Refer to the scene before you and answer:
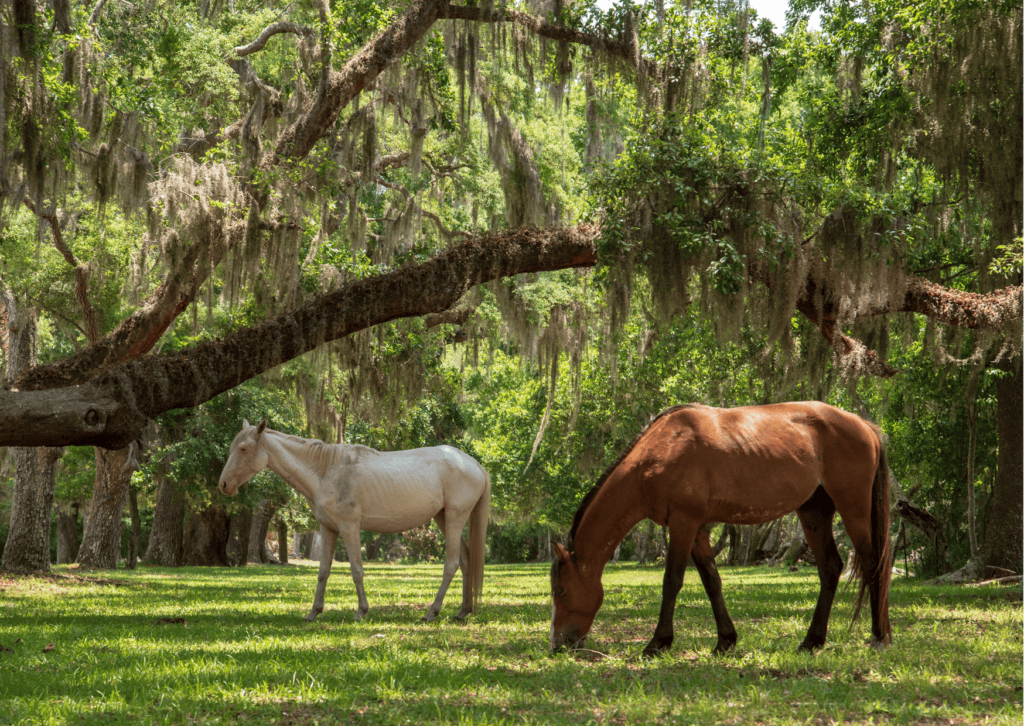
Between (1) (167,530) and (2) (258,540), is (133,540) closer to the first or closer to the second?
(1) (167,530)

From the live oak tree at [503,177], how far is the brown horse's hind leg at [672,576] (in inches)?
161

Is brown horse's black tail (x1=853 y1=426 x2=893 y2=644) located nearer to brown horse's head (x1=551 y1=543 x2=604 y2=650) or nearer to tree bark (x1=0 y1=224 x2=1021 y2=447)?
brown horse's head (x1=551 y1=543 x2=604 y2=650)

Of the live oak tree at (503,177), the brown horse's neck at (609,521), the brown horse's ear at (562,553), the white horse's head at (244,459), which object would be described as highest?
the live oak tree at (503,177)

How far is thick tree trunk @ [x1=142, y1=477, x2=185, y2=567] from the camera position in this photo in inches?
1097

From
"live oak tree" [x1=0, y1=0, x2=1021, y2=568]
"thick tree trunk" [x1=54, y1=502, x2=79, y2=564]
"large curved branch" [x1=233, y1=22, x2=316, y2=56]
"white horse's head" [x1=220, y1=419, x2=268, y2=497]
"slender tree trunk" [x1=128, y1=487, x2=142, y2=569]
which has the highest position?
"large curved branch" [x1=233, y1=22, x2=316, y2=56]

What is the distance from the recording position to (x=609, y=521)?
6617 millimetres

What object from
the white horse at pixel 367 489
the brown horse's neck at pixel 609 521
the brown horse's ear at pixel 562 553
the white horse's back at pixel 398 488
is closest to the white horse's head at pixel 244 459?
the white horse at pixel 367 489

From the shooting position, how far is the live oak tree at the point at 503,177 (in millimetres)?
9969

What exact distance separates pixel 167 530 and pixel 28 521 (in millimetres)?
12745

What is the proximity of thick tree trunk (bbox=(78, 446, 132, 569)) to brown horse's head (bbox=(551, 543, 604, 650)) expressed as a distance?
54.6 ft

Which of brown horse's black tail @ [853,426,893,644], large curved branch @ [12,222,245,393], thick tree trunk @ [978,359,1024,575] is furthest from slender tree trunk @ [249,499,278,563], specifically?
brown horse's black tail @ [853,426,893,644]

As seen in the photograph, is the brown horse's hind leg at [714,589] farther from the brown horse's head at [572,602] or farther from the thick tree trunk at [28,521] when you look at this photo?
the thick tree trunk at [28,521]

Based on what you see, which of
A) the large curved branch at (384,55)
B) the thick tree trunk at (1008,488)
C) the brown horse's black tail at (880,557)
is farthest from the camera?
the thick tree trunk at (1008,488)

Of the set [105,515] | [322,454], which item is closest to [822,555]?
[322,454]
